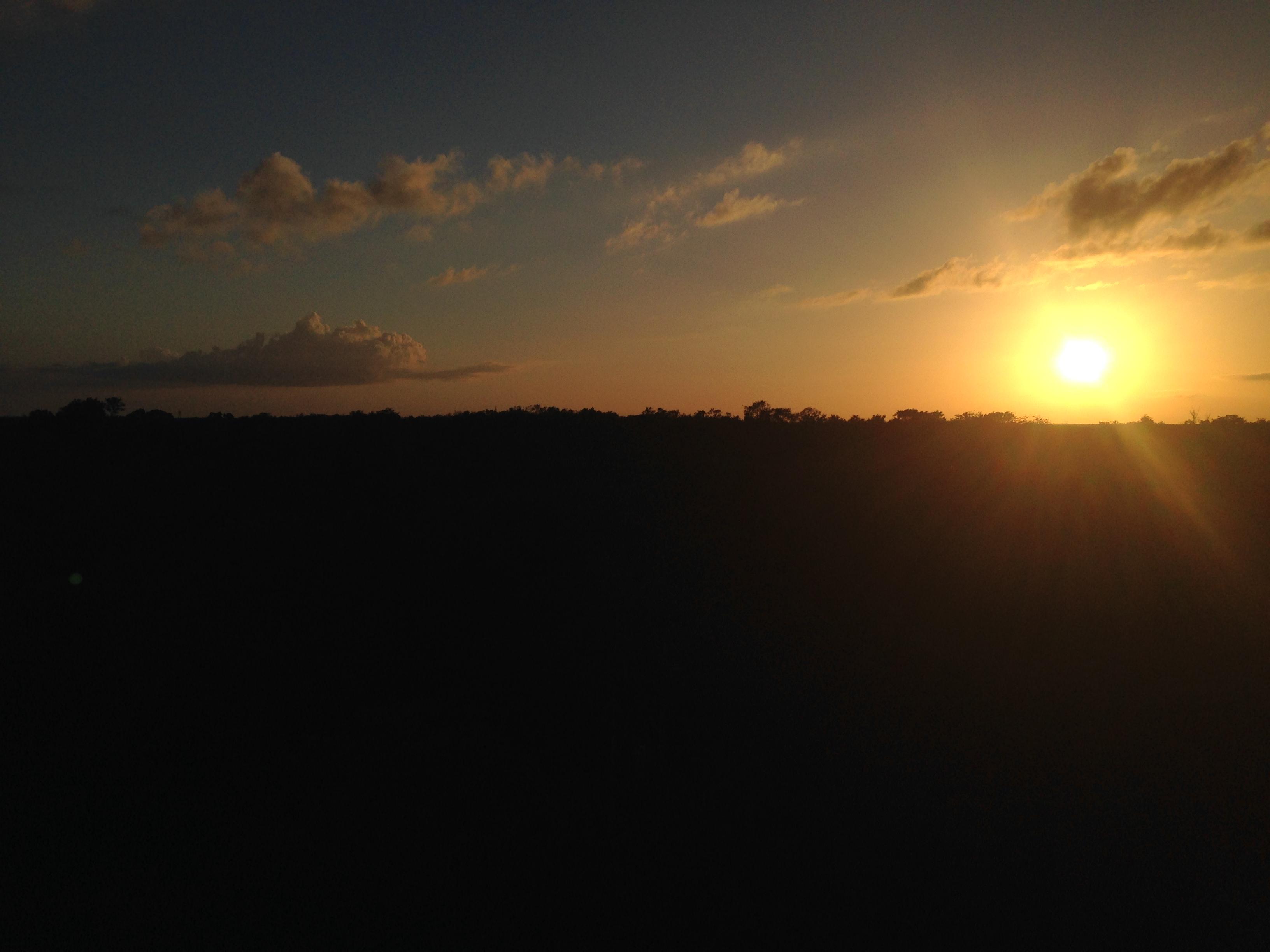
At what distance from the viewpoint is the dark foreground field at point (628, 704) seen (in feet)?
18.7

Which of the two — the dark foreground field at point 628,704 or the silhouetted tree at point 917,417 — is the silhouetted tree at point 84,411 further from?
Answer: the silhouetted tree at point 917,417

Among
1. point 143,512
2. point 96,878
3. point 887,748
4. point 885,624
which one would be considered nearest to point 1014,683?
point 885,624

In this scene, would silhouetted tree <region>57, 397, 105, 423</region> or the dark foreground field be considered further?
silhouetted tree <region>57, 397, 105, 423</region>

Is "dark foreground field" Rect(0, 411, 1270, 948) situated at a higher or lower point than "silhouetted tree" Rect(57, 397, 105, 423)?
lower

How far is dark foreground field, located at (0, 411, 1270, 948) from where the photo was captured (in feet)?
18.7

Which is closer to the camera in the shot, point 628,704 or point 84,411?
point 628,704

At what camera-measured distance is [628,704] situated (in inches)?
317

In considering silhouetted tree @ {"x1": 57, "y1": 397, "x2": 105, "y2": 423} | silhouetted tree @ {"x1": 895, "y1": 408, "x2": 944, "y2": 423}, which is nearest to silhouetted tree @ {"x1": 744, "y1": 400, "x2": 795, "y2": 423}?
silhouetted tree @ {"x1": 895, "y1": 408, "x2": 944, "y2": 423}

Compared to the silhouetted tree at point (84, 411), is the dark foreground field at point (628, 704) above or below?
below

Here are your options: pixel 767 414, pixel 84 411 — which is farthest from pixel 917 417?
pixel 84 411

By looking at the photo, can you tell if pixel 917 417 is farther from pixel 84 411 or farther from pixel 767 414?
pixel 84 411

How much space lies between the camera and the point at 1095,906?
5.62 meters

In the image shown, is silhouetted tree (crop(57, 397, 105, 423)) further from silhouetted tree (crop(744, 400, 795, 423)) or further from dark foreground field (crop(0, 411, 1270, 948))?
silhouetted tree (crop(744, 400, 795, 423))

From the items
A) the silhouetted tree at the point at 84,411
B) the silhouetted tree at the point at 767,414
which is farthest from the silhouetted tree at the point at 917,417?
the silhouetted tree at the point at 84,411
